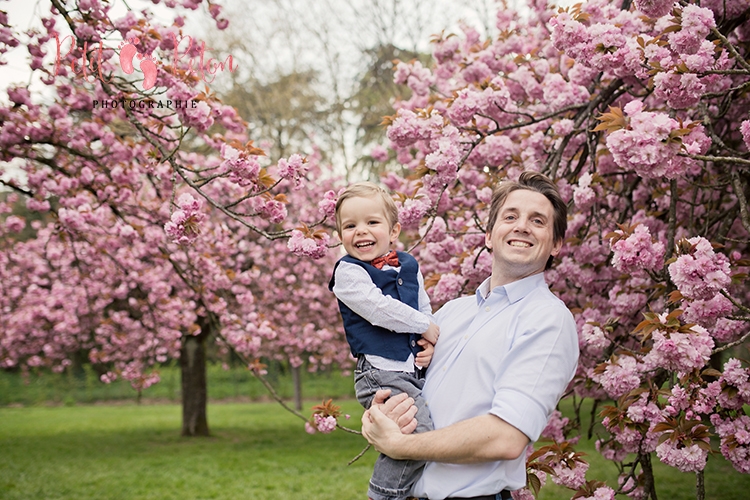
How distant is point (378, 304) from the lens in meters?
1.96

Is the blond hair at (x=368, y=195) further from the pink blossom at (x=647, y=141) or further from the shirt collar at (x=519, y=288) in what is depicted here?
the pink blossom at (x=647, y=141)

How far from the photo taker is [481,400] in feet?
5.48

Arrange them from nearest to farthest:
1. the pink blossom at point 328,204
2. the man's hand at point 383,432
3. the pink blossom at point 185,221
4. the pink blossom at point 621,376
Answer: the man's hand at point 383,432 → the pink blossom at point 621,376 → the pink blossom at point 328,204 → the pink blossom at point 185,221

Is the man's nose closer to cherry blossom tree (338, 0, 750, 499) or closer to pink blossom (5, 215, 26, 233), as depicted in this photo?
cherry blossom tree (338, 0, 750, 499)

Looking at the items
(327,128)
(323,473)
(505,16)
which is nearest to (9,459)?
(323,473)

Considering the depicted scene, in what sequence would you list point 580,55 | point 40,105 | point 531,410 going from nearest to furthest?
point 531,410
point 580,55
point 40,105

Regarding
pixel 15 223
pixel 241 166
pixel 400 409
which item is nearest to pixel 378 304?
pixel 400 409

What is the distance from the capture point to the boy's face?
209 centimetres

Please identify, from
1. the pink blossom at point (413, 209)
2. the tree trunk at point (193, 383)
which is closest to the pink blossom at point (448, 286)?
the pink blossom at point (413, 209)

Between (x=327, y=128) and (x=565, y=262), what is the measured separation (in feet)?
32.5

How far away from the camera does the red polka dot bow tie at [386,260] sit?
6.91ft

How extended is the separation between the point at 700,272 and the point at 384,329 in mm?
1207

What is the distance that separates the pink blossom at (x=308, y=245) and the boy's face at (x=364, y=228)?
0.75m

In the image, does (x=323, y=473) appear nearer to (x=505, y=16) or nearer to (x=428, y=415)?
(x=505, y=16)
